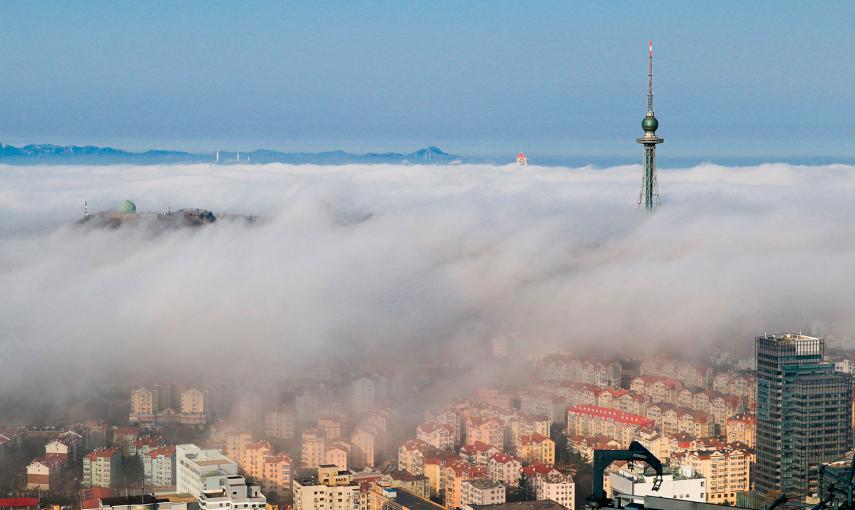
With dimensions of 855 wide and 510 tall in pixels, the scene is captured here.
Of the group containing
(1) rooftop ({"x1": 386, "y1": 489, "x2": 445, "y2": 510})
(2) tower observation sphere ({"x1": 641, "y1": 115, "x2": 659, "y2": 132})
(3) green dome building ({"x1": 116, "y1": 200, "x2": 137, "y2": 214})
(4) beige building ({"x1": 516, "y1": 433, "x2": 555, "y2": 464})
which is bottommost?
(1) rooftop ({"x1": 386, "y1": 489, "x2": 445, "y2": 510})

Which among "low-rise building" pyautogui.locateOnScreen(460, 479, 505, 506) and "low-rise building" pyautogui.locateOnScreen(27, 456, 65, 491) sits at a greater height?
"low-rise building" pyautogui.locateOnScreen(27, 456, 65, 491)

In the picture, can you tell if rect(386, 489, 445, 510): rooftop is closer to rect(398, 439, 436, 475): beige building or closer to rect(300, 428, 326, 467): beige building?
rect(398, 439, 436, 475): beige building

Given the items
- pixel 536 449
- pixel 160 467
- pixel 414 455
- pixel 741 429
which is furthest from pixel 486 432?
pixel 160 467

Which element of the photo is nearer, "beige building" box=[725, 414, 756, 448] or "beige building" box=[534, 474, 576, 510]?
"beige building" box=[534, 474, 576, 510]

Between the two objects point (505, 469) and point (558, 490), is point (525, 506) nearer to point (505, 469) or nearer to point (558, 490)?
point (558, 490)

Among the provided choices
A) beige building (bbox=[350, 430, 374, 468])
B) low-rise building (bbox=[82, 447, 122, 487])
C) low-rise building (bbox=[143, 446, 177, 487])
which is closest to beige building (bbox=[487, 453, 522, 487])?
beige building (bbox=[350, 430, 374, 468])

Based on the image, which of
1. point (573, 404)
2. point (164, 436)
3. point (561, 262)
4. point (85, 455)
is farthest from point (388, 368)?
point (561, 262)

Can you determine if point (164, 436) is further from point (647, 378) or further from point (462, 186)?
point (462, 186)

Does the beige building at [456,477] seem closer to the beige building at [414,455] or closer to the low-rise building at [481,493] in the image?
the low-rise building at [481,493]

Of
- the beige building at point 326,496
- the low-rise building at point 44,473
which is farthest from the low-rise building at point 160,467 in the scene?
the beige building at point 326,496
